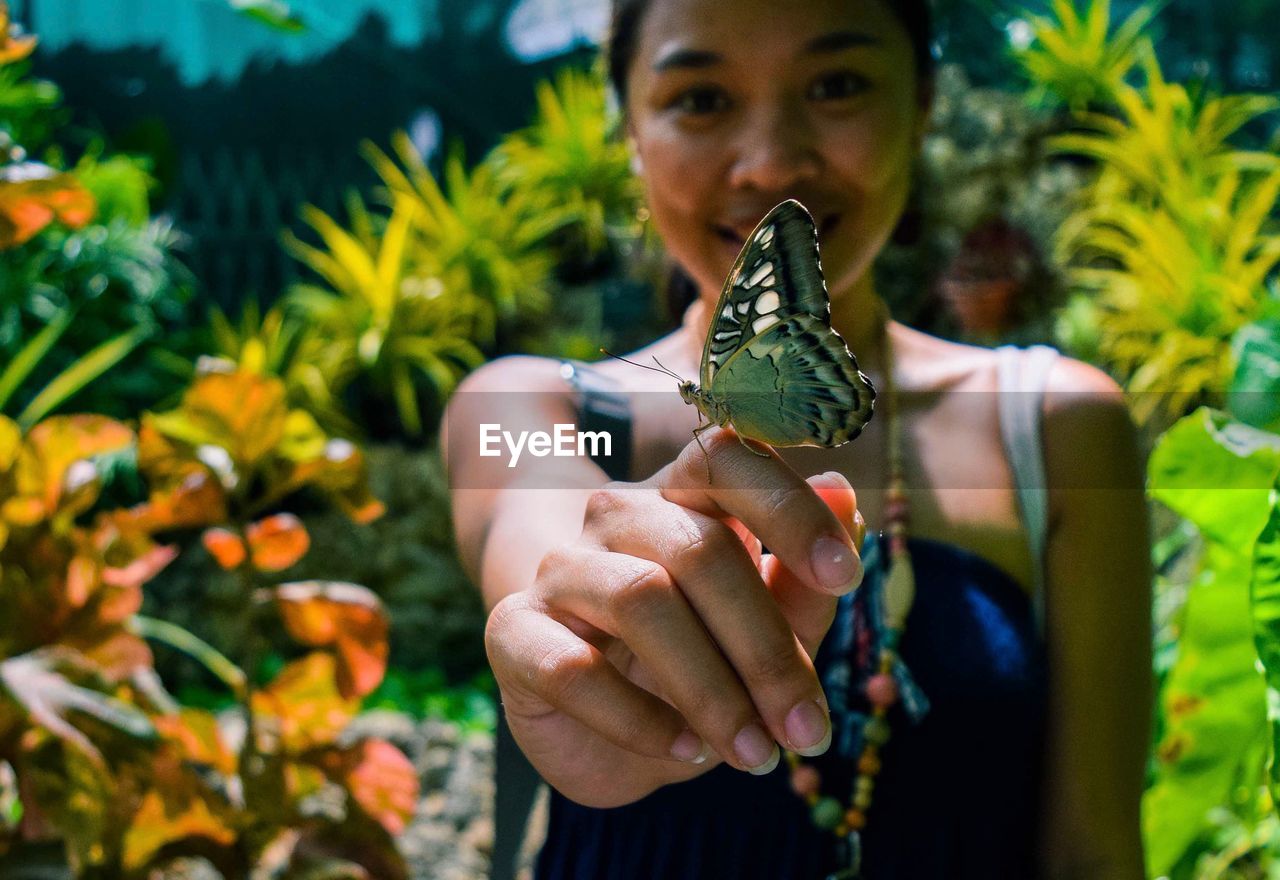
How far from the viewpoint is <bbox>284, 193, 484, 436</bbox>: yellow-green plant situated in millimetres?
2281

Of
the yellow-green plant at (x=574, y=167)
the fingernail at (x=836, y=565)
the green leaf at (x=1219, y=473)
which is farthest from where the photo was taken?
the yellow-green plant at (x=574, y=167)

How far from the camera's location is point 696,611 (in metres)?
0.25

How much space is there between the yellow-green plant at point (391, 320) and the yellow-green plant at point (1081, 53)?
1302 mm

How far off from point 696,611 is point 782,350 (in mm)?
68

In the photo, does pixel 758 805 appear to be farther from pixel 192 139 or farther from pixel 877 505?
pixel 192 139

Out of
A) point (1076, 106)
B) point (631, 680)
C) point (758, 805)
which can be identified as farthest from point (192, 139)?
point (631, 680)

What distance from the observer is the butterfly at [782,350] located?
0.22 m

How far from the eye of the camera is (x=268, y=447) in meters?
0.86

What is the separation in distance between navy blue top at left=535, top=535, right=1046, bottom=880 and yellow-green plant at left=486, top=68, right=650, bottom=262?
155 centimetres

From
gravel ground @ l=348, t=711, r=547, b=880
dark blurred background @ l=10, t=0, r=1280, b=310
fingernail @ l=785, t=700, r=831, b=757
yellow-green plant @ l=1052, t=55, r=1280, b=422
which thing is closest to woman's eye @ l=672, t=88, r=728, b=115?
fingernail @ l=785, t=700, r=831, b=757

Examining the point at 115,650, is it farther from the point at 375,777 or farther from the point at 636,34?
the point at 636,34

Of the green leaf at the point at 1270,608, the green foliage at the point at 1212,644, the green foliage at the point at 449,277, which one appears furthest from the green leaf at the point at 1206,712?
the green foliage at the point at 449,277

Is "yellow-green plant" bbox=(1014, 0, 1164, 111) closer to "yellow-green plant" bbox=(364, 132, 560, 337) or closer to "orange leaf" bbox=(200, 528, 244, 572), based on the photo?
"yellow-green plant" bbox=(364, 132, 560, 337)

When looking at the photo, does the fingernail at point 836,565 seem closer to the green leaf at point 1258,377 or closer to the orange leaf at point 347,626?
the green leaf at point 1258,377
